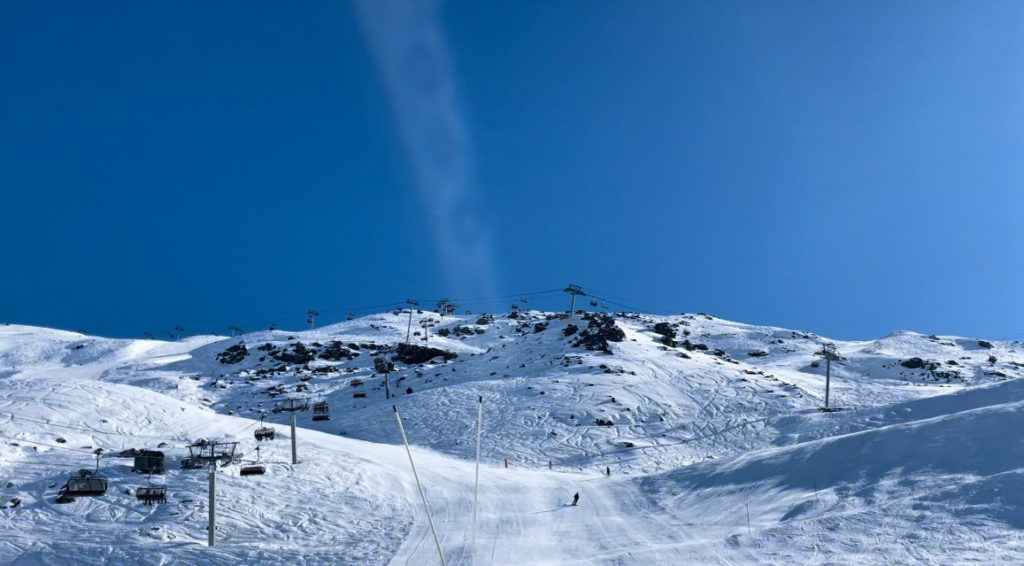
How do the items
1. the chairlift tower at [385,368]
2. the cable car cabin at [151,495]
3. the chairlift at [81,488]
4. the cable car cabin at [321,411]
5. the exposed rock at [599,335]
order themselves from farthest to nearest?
the exposed rock at [599,335]
the chairlift tower at [385,368]
the cable car cabin at [321,411]
the cable car cabin at [151,495]
the chairlift at [81,488]

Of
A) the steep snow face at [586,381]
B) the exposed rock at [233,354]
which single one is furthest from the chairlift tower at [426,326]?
the exposed rock at [233,354]

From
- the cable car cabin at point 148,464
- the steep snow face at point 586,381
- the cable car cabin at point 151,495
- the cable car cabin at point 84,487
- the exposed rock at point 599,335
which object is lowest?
the cable car cabin at point 151,495

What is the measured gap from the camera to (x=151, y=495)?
115 feet

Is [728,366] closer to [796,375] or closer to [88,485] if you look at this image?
[796,375]

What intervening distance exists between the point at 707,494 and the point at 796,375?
59231mm

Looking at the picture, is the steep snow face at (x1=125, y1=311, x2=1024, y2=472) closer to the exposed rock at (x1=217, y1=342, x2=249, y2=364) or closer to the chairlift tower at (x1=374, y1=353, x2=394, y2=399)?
the exposed rock at (x1=217, y1=342, x2=249, y2=364)

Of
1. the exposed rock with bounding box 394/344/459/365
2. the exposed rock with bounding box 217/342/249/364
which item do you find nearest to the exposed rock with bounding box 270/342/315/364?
the exposed rock with bounding box 217/342/249/364

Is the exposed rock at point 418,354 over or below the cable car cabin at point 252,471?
over

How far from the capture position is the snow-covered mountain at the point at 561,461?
2703 centimetres

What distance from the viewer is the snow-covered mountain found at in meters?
27.0

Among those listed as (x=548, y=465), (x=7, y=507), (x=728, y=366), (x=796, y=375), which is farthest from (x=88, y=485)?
(x=796, y=375)

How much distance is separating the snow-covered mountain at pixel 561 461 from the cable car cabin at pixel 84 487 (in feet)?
2.53

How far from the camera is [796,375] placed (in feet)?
289

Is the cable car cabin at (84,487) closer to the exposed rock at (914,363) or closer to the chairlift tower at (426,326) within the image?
the chairlift tower at (426,326)
